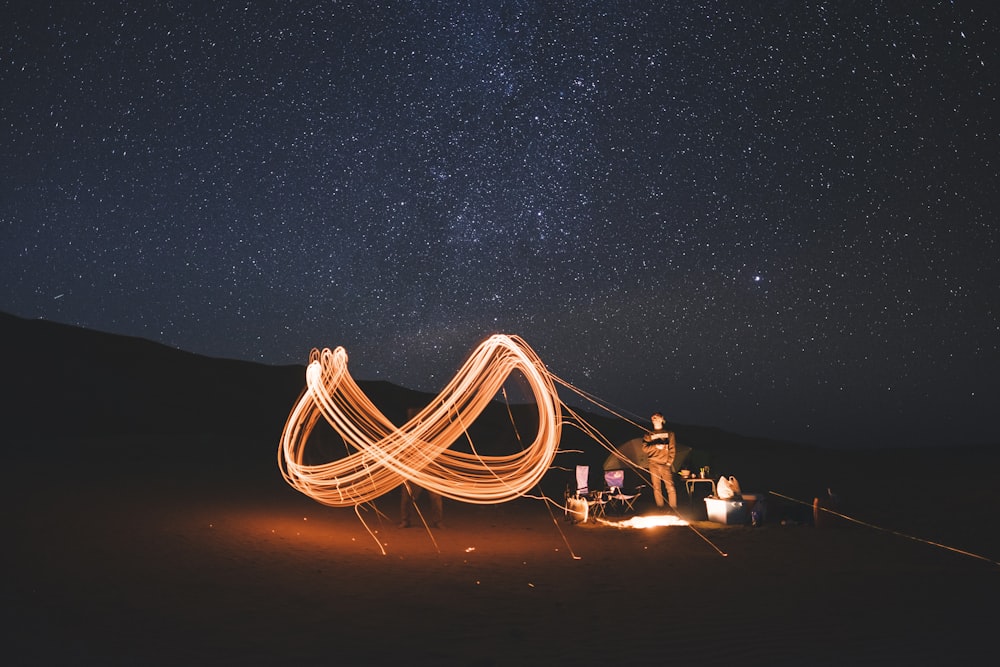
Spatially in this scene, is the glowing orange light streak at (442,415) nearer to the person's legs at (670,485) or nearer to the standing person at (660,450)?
the standing person at (660,450)

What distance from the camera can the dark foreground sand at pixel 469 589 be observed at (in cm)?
649

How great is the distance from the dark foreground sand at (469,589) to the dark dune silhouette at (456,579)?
3 centimetres

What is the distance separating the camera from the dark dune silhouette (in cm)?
656

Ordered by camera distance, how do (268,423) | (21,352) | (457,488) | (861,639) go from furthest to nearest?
(21,352), (268,423), (457,488), (861,639)

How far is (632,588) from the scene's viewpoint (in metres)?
8.77

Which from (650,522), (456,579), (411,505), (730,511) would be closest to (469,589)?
(456,579)

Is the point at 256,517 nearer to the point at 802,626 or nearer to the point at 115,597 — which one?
the point at 115,597

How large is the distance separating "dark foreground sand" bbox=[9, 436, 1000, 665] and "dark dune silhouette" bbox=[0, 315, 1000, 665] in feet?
0.11

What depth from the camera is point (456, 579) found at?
9.23 metres

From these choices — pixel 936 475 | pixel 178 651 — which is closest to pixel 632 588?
pixel 178 651

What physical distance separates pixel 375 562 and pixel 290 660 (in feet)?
13.0

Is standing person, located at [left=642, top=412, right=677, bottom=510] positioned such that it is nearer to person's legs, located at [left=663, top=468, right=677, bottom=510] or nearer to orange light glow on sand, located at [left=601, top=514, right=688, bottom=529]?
person's legs, located at [left=663, top=468, right=677, bottom=510]

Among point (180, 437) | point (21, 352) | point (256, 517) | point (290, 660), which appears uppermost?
point (21, 352)

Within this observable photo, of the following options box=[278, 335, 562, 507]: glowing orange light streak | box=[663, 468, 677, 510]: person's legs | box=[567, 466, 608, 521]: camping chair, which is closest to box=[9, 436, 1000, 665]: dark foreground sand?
box=[567, 466, 608, 521]: camping chair
